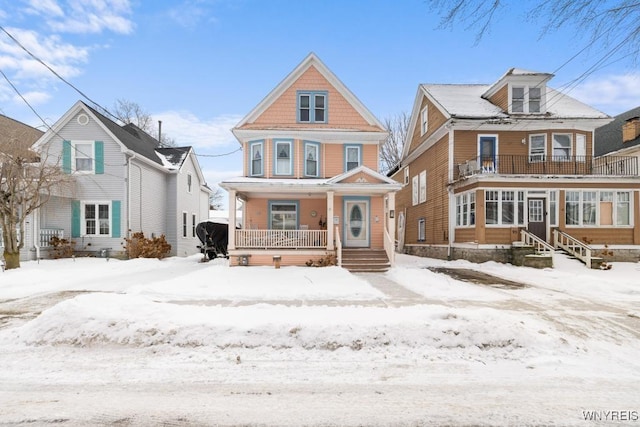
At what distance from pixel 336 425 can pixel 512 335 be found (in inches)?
122

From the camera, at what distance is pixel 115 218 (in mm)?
15930

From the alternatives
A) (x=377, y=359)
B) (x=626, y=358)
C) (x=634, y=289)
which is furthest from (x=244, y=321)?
(x=634, y=289)

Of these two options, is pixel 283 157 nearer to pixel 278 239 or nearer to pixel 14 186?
pixel 278 239

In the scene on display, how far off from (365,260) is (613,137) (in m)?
21.8

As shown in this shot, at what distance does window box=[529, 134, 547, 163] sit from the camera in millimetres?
16625

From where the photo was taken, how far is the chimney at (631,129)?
20.1 metres

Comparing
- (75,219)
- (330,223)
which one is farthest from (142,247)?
(330,223)

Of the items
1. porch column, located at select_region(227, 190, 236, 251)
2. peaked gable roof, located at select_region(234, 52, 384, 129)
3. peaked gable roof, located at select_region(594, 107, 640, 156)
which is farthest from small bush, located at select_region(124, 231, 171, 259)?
peaked gable roof, located at select_region(594, 107, 640, 156)

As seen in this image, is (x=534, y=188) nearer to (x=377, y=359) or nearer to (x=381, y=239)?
(x=381, y=239)

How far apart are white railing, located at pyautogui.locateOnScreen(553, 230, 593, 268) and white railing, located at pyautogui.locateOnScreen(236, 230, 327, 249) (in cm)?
1054

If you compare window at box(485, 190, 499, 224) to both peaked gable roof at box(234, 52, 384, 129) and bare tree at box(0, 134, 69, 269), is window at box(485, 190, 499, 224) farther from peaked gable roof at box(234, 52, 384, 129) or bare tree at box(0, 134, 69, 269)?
bare tree at box(0, 134, 69, 269)

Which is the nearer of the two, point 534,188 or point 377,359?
point 377,359

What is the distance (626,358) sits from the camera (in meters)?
4.18

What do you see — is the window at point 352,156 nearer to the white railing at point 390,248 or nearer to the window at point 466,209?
the white railing at point 390,248
